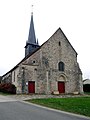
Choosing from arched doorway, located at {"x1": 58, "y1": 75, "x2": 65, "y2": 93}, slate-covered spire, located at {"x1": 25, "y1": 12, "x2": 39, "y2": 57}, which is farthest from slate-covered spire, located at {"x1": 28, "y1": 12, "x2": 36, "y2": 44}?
arched doorway, located at {"x1": 58, "y1": 75, "x2": 65, "y2": 93}

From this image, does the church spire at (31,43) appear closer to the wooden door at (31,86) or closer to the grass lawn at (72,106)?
the wooden door at (31,86)

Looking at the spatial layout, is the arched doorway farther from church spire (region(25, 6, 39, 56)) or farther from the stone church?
church spire (region(25, 6, 39, 56))

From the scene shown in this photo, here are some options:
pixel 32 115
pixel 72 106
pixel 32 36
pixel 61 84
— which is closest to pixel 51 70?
pixel 61 84

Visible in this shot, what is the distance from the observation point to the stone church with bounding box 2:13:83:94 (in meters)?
29.8

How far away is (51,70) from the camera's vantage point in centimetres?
3162

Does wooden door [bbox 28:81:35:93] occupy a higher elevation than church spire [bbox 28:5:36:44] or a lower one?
lower

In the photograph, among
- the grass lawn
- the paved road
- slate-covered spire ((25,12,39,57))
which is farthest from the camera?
slate-covered spire ((25,12,39,57))

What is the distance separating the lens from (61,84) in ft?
107

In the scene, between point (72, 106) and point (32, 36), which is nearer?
point (72, 106)

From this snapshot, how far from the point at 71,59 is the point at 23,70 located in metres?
9.50

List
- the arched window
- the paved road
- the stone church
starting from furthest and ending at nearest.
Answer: the arched window
the stone church
the paved road

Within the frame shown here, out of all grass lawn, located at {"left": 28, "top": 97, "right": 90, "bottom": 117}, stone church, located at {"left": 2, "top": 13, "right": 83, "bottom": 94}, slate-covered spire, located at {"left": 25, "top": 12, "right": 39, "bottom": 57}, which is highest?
slate-covered spire, located at {"left": 25, "top": 12, "right": 39, "bottom": 57}

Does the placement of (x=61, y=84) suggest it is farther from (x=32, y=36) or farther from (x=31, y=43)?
(x=32, y=36)

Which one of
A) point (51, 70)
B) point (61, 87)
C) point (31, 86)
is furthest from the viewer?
point (61, 87)
